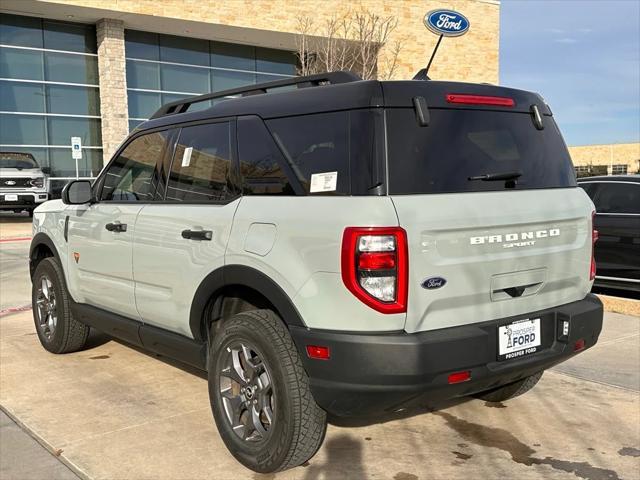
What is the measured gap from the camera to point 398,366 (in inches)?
107

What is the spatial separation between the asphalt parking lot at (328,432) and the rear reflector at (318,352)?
2.52 feet

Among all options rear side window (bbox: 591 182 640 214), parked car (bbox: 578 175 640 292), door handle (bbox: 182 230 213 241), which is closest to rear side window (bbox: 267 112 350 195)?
door handle (bbox: 182 230 213 241)

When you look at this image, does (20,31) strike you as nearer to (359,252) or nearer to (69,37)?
(69,37)

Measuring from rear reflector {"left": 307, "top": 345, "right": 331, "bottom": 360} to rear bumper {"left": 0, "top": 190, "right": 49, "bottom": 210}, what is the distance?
1857 centimetres

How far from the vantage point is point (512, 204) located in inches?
123

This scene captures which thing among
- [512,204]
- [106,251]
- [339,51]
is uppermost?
[339,51]

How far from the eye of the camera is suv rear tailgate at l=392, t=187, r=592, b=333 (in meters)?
2.78

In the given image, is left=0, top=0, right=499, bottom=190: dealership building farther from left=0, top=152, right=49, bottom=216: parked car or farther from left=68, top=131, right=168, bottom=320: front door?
left=68, top=131, right=168, bottom=320: front door

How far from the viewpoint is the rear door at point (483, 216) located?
9.23 ft

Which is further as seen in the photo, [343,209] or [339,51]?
[339,51]

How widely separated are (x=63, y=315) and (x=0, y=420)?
128 cm

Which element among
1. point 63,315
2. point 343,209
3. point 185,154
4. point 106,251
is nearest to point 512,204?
point 343,209

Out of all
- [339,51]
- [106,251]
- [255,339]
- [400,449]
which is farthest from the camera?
[339,51]

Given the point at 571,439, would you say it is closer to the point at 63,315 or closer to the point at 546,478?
the point at 546,478
